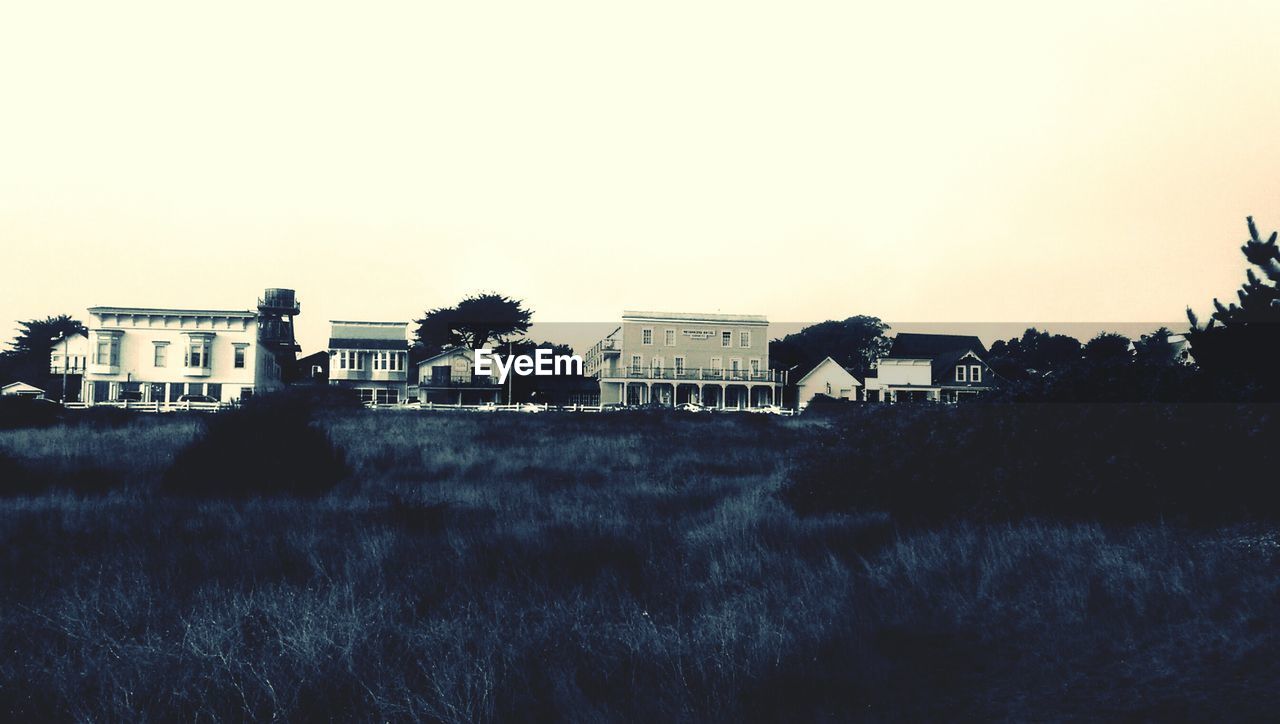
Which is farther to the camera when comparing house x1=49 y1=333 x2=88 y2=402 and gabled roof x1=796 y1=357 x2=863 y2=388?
gabled roof x1=796 y1=357 x2=863 y2=388

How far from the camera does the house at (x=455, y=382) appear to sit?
75.9 m

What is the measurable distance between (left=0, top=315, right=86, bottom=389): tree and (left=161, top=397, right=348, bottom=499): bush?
78165 millimetres

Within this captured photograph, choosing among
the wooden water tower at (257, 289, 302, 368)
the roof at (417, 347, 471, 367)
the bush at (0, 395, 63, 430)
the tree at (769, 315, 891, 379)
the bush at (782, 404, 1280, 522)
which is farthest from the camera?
the tree at (769, 315, 891, 379)

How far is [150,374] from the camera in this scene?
66.4 meters

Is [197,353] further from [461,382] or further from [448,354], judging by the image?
[461,382]

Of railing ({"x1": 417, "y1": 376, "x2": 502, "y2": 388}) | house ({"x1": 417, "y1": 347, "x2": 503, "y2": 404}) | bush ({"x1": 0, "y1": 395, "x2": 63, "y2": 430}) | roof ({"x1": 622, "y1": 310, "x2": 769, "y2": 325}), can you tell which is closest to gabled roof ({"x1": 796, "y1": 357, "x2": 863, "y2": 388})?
roof ({"x1": 622, "y1": 310, "x2": 769, "y2": 325})

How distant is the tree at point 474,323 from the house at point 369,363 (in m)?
14.8

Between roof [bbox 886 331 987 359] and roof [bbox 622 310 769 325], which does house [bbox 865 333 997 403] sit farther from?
roof [bbox 622 310 769 325]

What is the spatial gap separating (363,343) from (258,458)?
198 feet

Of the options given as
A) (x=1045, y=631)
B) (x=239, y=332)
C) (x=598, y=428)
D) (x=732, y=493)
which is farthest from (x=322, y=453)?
(x=239, y=332)

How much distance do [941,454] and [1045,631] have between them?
5.85 m

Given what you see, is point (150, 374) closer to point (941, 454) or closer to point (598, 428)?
point (598, 428)

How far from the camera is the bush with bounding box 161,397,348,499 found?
52.1 feet

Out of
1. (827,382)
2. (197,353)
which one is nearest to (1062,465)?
(197,353)
